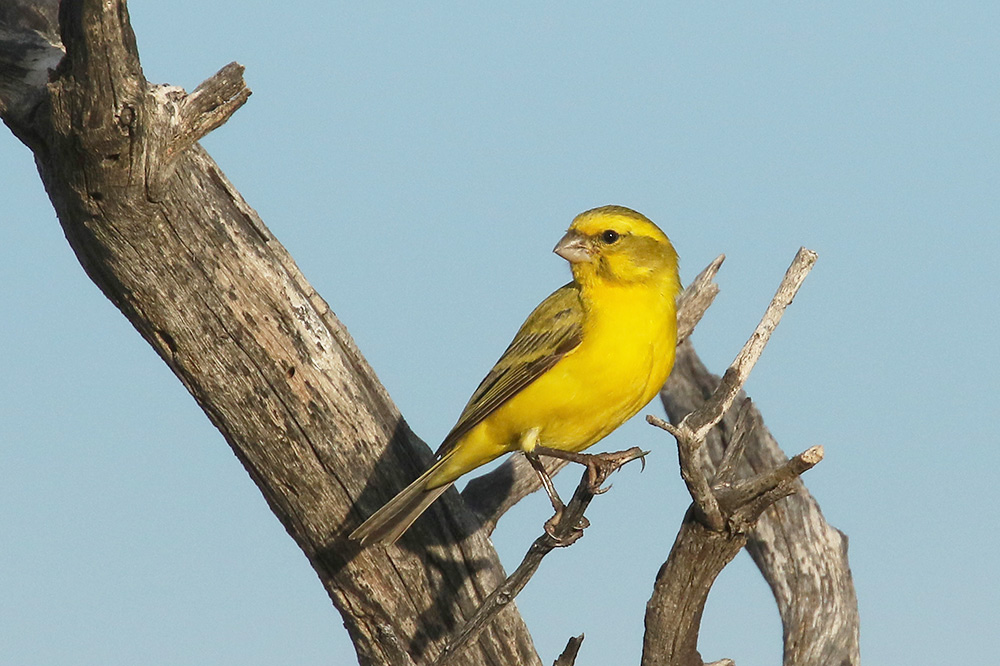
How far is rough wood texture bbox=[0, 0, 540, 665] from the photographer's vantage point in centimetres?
593

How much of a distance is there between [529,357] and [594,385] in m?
0.43

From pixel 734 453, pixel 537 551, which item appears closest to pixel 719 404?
pixel 734 453

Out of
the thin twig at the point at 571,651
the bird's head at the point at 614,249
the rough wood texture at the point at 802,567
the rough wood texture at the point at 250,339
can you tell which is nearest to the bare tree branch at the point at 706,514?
the thin twig at the point at 571,651

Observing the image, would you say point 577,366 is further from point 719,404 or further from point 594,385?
point 719,404

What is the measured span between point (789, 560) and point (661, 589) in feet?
11.3

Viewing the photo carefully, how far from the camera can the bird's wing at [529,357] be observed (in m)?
6.73

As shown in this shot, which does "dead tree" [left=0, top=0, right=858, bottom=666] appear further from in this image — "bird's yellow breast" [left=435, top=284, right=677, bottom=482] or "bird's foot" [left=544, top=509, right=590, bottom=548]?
"bird's yellow breast" [left=435, top=284, right=677, bottom=482]

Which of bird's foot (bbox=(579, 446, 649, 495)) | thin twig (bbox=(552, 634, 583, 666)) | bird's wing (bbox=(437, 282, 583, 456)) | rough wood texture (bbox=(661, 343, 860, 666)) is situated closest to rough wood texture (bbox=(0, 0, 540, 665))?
bird's wing (bbox=(437, 282, 583, 456))

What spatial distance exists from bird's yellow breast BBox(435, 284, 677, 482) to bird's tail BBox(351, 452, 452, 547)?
0.14 m

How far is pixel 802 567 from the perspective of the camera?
9273mm

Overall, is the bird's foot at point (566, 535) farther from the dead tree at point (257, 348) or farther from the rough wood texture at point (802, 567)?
the rough wood texture at point (802, 567)

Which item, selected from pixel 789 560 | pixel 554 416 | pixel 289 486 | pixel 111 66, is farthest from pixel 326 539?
pixel 789 560

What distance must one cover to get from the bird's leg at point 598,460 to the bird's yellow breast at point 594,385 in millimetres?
143

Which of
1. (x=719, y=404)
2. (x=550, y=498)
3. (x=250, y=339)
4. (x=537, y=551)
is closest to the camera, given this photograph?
(x=719, y=404)
